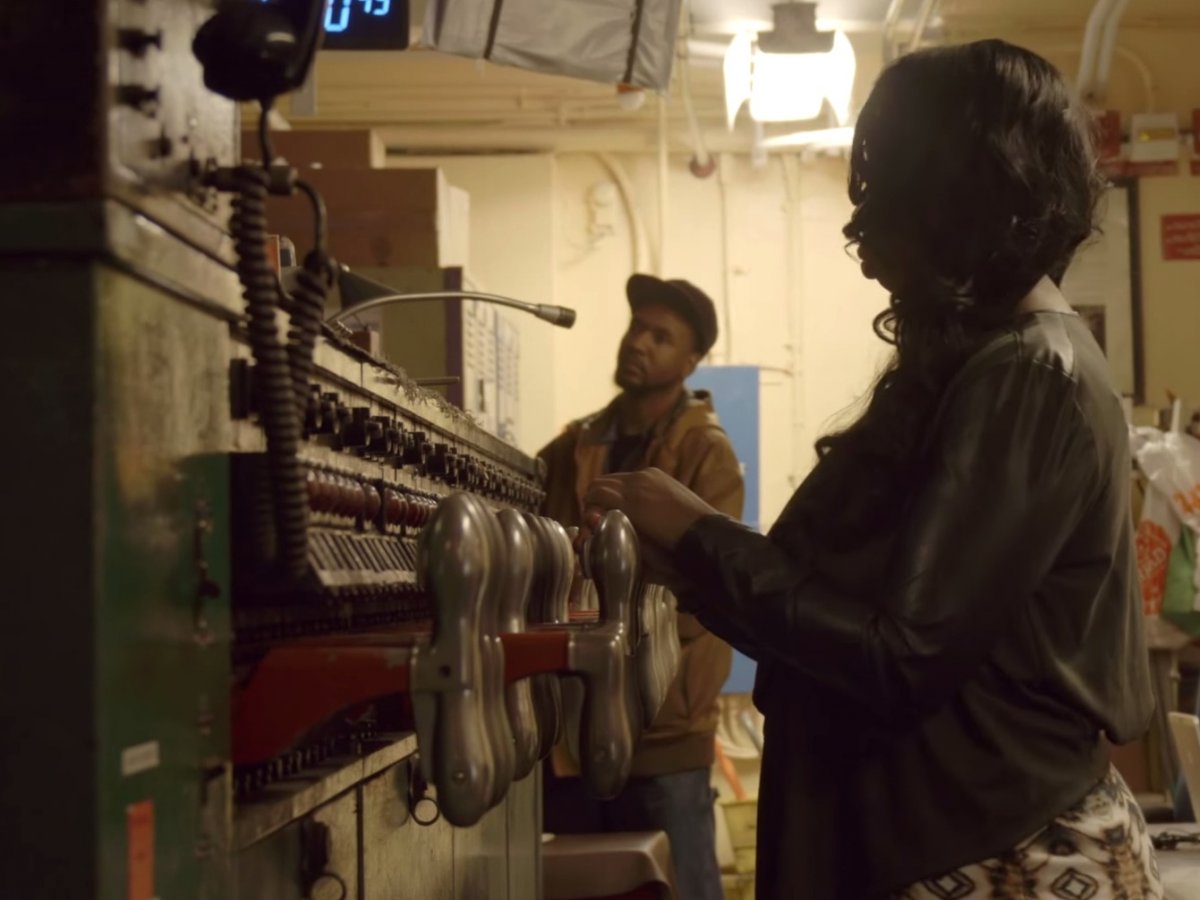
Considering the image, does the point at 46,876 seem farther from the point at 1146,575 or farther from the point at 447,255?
the point at 1146,575

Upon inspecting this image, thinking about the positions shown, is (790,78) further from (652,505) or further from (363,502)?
(363,502)

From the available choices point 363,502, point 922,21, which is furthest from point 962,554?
point 922,21

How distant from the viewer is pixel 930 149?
4.76 ft

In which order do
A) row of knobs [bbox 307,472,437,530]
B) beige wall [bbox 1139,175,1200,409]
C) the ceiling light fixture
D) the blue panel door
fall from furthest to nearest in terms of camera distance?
the blue panel door, beige wall [bbox 1139,175,1200,409], the ceiling light fixture, row of knobs [bbox 307,472,437,530]

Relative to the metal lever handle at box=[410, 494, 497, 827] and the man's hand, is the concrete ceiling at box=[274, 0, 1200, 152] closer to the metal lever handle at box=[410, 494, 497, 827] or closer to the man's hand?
the man's hand

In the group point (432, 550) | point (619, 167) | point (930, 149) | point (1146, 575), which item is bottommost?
point (1146, 575)

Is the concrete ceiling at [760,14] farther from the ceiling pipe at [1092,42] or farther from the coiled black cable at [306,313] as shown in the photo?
the coiled black cable at [306,313]

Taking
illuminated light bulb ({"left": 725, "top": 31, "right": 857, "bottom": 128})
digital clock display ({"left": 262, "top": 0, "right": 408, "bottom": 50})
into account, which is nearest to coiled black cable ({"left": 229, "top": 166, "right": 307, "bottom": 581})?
digital clock display ({"left": 262, "top": 0, "right": 408, "bottom": 50})

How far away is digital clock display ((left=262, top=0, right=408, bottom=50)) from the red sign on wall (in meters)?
3.51

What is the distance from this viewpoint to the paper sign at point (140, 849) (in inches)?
34.8

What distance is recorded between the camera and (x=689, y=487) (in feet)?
12.4

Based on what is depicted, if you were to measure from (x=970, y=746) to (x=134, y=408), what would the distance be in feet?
2.82

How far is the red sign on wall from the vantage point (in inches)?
235

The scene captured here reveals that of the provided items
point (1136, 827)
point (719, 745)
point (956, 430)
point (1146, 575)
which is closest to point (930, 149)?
point (956, 430)
